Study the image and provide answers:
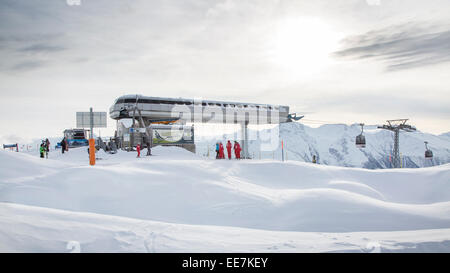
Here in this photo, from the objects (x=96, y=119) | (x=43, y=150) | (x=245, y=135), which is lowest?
(x=43, y=150)

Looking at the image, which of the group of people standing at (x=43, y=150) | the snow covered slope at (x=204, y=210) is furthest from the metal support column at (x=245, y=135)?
the snow covered slope at (x=204, y=210)

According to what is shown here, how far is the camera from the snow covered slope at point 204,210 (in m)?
4.52

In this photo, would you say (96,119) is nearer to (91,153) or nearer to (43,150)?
(43,150)

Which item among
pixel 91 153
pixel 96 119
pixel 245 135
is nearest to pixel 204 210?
pixel 91 153

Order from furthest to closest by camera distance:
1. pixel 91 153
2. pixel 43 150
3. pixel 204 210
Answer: pixel 43 150 → pixel 91 153 → pixel 204 210

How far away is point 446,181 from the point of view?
477 inches

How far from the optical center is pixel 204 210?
26.1ft

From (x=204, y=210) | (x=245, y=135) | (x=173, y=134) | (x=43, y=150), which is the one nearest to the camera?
(x=204, y=210)

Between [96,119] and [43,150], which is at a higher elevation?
[96,119]

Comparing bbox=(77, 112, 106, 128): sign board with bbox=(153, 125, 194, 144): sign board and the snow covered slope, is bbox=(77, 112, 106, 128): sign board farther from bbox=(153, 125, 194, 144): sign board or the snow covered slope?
the snow covered slope

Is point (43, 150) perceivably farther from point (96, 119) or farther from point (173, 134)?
point (96, 119)

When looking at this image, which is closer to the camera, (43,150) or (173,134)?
(43,150)
